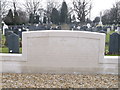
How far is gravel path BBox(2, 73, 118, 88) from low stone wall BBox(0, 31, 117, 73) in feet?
0.91

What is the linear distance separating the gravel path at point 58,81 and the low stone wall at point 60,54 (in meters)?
0.28

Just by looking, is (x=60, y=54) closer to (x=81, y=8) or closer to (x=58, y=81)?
(x=58, y=81)

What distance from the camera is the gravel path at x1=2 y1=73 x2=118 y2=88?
4.47 metres

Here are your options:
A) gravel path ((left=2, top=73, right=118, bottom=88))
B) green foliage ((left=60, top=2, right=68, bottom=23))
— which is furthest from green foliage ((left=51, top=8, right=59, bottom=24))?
gravel path ((left=2, top=73, right=118, bottom=88))

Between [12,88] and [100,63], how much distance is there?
292cm

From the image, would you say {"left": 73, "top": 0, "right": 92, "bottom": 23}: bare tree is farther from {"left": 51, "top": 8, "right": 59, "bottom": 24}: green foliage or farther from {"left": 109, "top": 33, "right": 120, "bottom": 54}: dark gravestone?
{"left": 109, "top": 33, "right": 120, "bottom": 54}: dark gravestone

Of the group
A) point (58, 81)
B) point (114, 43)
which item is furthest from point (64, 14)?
point (58, 81)

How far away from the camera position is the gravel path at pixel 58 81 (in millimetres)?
4473

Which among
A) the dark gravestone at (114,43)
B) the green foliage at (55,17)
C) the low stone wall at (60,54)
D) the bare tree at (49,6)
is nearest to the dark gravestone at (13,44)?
the low stone wall at (60,54)

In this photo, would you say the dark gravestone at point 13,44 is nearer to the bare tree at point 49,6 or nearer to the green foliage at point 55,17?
the green foliage at point 55,17

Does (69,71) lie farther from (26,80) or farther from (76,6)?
(76,6)

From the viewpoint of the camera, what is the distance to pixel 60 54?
558 centimetres

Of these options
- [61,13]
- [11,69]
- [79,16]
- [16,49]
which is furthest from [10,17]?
[11,69]

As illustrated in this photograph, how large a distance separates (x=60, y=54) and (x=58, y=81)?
3.45 ft
